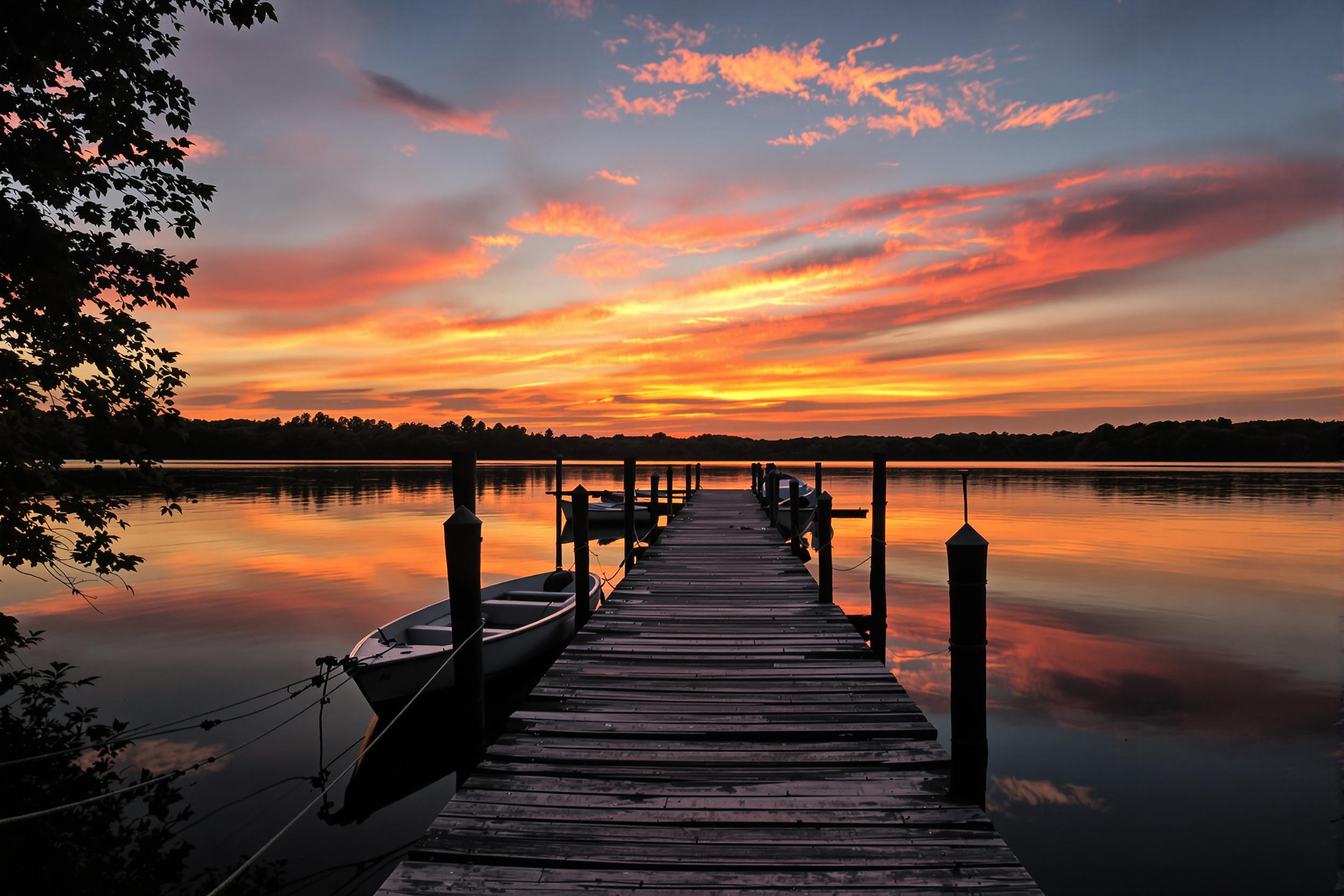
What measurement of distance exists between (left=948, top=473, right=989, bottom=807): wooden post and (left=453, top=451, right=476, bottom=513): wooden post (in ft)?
14.8

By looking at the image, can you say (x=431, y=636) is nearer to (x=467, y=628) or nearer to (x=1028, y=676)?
(x=467, y=628)

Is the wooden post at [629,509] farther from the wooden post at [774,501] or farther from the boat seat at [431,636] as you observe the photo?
the boat seat at [431,636]

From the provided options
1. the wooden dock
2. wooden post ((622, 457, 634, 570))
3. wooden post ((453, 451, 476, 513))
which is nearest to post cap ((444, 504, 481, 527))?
A: wooden post ((453, 451, 476, 513))

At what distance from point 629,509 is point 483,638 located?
9.66 m

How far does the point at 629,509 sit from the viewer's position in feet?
56.9

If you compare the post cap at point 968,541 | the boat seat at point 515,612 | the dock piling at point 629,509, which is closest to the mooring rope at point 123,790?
the boat seat at point 515,612

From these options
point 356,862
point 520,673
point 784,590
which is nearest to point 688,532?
point 784,590

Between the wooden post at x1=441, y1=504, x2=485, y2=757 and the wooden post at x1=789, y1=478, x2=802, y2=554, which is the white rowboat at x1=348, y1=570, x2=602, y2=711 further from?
the wooden post at x1=789, y1=478, x2=802, y2=554

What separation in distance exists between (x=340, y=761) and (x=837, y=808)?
755cm

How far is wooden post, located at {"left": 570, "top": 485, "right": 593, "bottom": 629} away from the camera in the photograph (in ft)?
36.3

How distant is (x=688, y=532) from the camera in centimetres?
1927

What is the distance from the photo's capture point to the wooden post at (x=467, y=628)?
20.2ft

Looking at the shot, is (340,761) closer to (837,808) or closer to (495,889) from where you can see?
(495,889)

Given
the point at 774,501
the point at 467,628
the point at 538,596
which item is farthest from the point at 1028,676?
the point at 467,628
